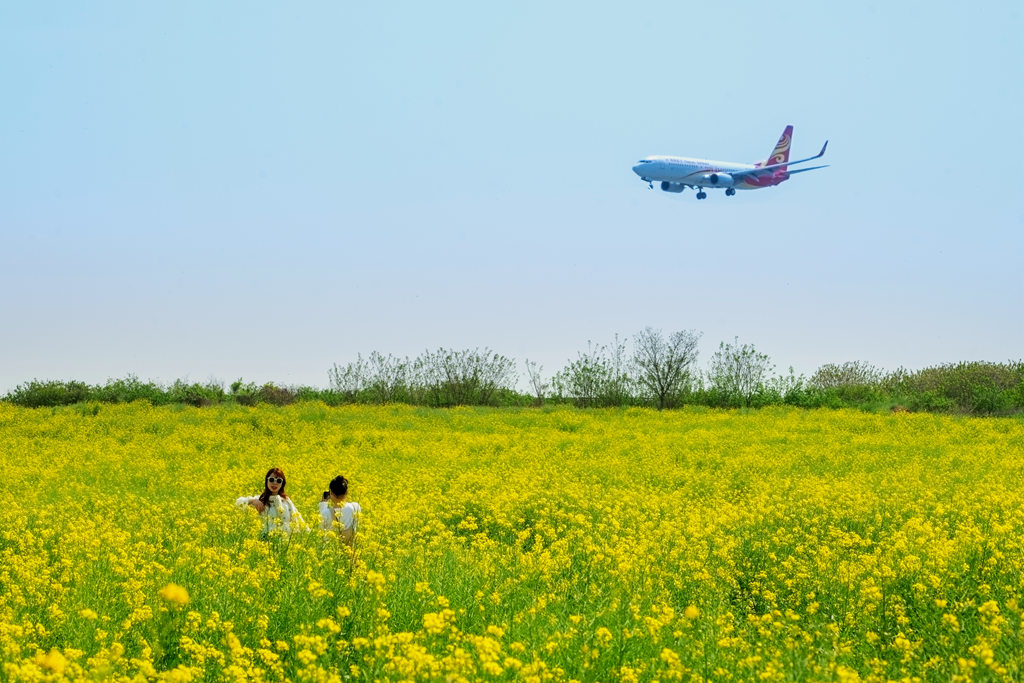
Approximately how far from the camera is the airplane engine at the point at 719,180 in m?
51.8

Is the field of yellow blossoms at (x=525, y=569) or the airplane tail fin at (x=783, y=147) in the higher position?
the airplane tail fin at (x=783, y=147)

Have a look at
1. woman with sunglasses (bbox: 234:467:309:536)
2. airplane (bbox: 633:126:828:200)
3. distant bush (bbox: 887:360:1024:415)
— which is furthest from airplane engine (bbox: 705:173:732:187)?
woman with sunglasses (bbox: 234:467:309:536)

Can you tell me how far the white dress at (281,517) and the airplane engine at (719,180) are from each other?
142 ft

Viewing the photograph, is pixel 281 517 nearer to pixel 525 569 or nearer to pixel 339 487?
pixel 339 487

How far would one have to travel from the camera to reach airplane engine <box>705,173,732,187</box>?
5175 centimetres

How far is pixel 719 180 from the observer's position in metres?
51.9

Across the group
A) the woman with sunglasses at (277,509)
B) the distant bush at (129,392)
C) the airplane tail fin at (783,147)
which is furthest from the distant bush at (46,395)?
the airplane tail fin at (783,147)

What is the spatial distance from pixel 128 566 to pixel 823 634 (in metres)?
6.59

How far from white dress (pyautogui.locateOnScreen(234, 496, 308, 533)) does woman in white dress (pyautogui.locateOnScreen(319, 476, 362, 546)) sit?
45cm

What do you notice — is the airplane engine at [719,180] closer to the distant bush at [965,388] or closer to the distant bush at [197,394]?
the distant bush at [965,388]

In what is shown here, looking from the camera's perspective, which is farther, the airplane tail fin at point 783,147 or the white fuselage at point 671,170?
the airplane tail fin at point 783,147

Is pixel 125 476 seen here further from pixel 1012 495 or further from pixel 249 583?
pixel 1012 495

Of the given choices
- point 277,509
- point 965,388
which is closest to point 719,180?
point 965,388

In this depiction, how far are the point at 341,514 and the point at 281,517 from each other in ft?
3.53
